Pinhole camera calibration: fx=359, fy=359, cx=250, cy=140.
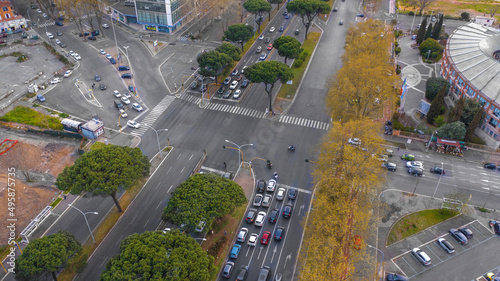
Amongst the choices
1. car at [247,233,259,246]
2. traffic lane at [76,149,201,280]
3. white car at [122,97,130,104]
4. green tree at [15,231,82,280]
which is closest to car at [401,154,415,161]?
car at [247,233,259,246]

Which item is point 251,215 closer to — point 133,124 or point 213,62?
point 133,124

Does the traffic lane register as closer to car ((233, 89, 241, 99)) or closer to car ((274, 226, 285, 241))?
car ((274, 226, 285, 241))

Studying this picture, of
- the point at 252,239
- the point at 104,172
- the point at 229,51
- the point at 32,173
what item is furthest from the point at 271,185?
the point at 32,173

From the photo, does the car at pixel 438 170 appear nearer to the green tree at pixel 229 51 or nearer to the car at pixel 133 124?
the green tree at pixel 229 51

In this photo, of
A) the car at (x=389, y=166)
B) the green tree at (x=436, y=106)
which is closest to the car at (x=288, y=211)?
the car at (x=389, y=166)

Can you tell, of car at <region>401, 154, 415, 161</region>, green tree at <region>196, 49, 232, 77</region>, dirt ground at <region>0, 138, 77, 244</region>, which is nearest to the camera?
dirt ground at <region>0, 138, 77, 244</region>

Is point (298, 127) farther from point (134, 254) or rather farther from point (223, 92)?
point (134, 254)

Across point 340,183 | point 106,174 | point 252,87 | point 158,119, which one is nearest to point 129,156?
point 106,174

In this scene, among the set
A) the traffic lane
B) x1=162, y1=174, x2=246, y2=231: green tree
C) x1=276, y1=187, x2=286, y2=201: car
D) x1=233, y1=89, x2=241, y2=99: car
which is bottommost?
the traffic lane
